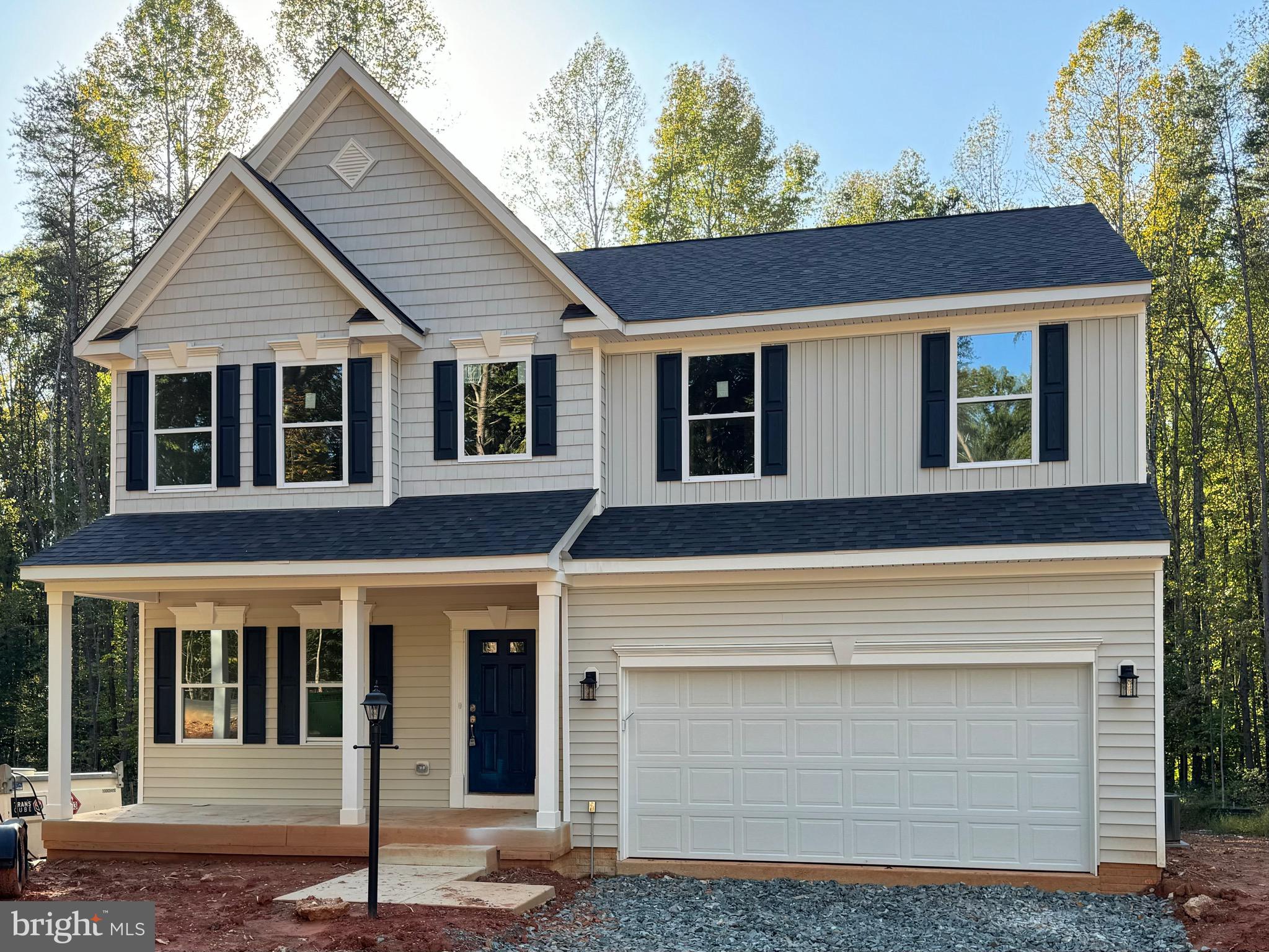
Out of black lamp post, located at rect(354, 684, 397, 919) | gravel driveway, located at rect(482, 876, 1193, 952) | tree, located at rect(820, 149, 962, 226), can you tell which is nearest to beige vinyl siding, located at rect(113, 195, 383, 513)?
black lamp post, located at rect(354, 684, 397, 919)

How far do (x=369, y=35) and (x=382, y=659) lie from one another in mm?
16518

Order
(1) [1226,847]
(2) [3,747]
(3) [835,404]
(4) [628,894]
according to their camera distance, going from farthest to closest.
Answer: (2) [3,747] < (1) [1226,847] < (3) [835,404] < (4) [628,894]

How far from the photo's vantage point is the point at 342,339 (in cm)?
1332

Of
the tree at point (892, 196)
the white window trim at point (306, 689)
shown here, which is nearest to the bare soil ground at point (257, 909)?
the white window trim at point (306, 689)

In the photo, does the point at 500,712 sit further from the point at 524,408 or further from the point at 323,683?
the point at 524,408

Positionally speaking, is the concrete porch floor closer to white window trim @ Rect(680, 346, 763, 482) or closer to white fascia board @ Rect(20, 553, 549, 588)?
white fascia board @ Rect(20, 553, 549, 588)

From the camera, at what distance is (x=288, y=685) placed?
45.9 ft

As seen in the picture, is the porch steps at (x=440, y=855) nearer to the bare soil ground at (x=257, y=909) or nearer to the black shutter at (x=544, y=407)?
the bare soil ground at (x=257, y=909)

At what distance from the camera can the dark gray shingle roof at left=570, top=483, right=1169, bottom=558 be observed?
1098 centimetres

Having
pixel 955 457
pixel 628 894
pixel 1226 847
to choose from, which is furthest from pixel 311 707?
pixel 1226 847

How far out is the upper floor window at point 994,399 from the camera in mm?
12211

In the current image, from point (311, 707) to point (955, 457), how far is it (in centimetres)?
793

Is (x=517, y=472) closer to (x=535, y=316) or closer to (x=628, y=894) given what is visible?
(x=535, y=316)

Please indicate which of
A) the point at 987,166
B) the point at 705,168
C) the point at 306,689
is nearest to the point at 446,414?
the point at 306,689
